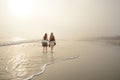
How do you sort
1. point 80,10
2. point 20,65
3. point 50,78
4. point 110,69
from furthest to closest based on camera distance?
point 80,10 < point 20,65 < point 110,69 < point 50,78

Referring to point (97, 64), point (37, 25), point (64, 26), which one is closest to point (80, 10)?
point (64, 26)

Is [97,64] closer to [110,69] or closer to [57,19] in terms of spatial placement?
[110,69]

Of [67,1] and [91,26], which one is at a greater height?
[67,1]

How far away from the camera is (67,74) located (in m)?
5.12

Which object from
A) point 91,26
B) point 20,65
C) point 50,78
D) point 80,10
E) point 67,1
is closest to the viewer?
point 50,78

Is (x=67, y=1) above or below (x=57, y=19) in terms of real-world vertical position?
above

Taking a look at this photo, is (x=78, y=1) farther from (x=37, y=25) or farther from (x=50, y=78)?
(x=50, y=78)

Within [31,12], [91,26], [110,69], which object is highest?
[31,12]

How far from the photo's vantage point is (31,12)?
1433 cm

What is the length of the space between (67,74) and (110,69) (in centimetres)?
123

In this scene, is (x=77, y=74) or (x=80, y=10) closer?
(x=77, y=74)

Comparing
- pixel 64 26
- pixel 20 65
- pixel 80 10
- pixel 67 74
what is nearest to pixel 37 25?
pixel 64 26

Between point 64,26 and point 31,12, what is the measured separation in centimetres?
285

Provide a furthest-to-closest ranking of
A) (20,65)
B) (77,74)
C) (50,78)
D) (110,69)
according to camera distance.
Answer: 1. (20,65)
2. (110,69)
3. (77,74)
4. (50,78)
